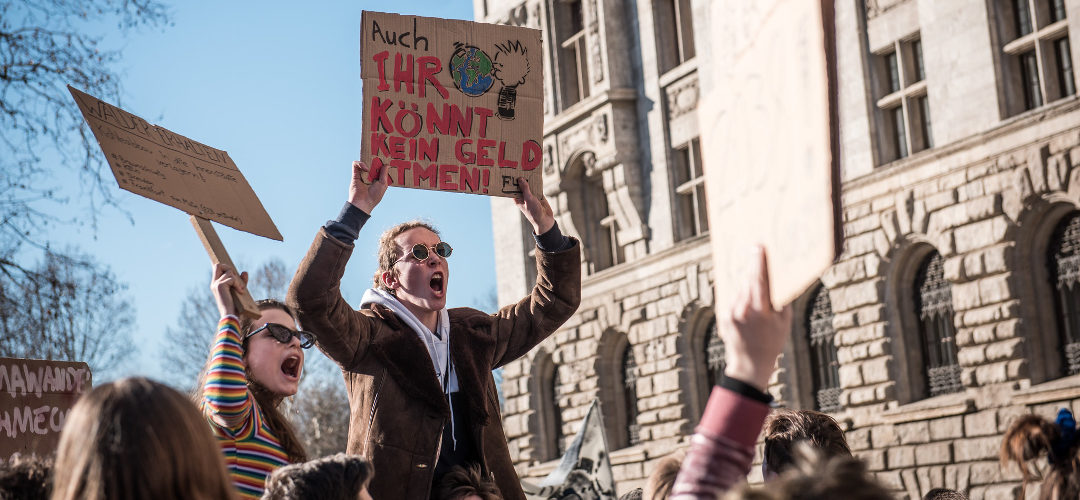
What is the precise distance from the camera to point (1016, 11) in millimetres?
14133

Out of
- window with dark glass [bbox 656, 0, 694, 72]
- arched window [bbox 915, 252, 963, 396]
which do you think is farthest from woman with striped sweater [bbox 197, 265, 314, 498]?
window with dark glass [bbox 656, 0, 694, 72]

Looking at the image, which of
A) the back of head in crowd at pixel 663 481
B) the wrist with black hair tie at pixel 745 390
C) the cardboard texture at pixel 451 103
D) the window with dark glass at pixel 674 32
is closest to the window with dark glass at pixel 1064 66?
the window with dark glass at pixel 674 32

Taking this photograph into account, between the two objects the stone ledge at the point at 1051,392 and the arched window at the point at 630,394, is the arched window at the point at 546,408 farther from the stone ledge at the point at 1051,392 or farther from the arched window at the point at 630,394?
the stone ledge at the point at 1051,392

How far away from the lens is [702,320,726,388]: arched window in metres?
18.8

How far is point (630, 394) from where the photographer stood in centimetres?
2112

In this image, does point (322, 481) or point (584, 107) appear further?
point (584, 107)

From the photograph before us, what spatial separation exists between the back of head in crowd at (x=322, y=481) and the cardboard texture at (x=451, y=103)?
2.00 metres

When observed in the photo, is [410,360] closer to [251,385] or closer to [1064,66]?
[251,385]

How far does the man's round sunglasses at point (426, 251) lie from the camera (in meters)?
4.89

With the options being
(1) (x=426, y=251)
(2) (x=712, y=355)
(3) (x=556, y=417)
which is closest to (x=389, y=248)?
(1) (x=426, y=251)

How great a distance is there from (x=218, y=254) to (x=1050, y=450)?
101 inches

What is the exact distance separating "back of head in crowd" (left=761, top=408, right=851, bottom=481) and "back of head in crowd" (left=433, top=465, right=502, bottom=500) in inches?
38.2

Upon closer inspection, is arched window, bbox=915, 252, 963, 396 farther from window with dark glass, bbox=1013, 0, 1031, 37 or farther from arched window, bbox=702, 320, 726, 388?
arched window, bbox=702, 320, 726, 388

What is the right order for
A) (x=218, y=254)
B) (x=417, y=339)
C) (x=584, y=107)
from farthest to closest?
1. (x=584, y=107)
2. (x=417, y=339)
3. (x=218, y=254)
